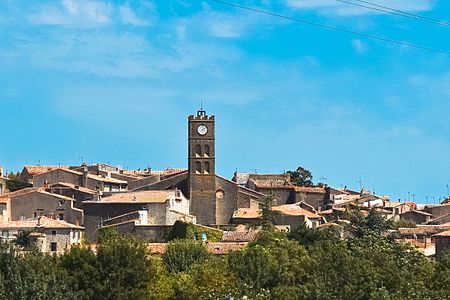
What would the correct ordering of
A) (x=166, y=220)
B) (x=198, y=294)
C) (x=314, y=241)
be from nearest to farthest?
(x=198, y=294) < (x=314, y=241) < (x=166, y=220)

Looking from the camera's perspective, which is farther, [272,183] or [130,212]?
[272,183]

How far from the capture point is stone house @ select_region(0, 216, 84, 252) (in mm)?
86500

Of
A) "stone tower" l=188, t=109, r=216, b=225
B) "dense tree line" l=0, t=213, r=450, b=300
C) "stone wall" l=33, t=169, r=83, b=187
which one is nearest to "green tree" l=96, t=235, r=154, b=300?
"dense tree line" l=0, t=213, r=450, b=300

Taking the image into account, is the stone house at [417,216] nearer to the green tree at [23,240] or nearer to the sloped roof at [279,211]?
the sloped roof at [279,211]

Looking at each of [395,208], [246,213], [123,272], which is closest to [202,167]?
[246,213]

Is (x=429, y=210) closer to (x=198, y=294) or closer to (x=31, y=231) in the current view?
(x=31, y=231)

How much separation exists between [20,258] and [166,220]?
37.1 m

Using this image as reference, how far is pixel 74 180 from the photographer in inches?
4417

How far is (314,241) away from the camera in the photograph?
87.1m

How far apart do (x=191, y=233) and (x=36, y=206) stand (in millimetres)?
15453

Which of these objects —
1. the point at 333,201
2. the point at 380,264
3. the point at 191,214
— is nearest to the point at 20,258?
the point at 380,264

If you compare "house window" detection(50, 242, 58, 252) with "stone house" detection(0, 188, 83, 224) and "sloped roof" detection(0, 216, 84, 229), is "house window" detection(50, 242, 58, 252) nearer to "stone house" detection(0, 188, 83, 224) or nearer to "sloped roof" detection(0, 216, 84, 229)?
"sloped roof" detection(0, 216, 84, 229)

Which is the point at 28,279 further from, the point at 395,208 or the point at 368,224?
the point at 395,208

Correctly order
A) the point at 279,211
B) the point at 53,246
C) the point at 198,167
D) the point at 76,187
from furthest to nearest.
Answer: the point at 198,167, the point at 76,187, the point at 279,211, the point at 53,246
